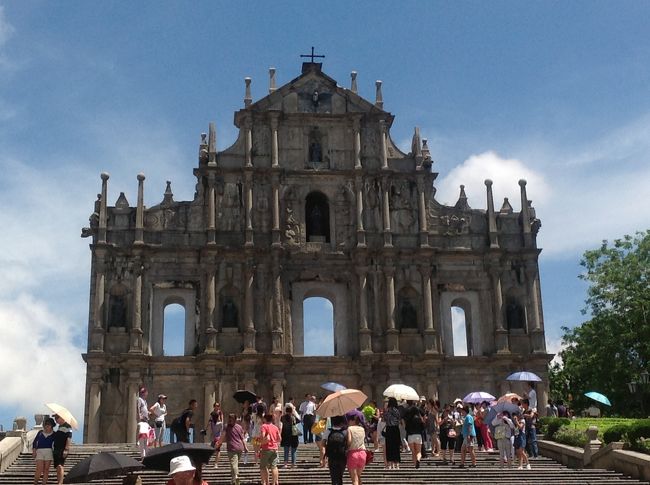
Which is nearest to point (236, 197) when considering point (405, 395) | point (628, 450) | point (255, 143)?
point (255, 143)

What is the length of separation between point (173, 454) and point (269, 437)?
8051 mm

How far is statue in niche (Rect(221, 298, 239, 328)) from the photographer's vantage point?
125 ft

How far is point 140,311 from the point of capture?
37500 mm

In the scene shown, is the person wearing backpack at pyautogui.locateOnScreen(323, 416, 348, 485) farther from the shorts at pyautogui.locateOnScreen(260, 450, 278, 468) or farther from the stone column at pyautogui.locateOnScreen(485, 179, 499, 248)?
the stone column at pyautogui.locateOnScreen(485, 179, 499, 248)

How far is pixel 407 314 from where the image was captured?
39.0 meters

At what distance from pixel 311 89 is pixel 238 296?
9.86m

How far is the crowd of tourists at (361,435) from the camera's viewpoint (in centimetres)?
1772

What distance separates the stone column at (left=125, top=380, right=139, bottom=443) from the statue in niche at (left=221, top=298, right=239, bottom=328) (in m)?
4.26

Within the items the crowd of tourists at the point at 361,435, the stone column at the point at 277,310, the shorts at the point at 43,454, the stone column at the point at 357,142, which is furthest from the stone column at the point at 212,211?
the shorts at the point at 43,454

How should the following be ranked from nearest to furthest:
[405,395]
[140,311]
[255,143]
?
1. [405,395]
2. [140,311]
3. [255,143]

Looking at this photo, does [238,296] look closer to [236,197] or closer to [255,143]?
[236,197]

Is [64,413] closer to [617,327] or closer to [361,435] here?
[361,435]

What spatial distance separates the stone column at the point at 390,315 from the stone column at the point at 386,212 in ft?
3.55

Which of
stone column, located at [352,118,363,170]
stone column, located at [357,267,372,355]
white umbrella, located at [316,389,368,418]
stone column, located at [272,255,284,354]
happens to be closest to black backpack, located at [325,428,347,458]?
white umbrella, located at [316,389,368,418]
